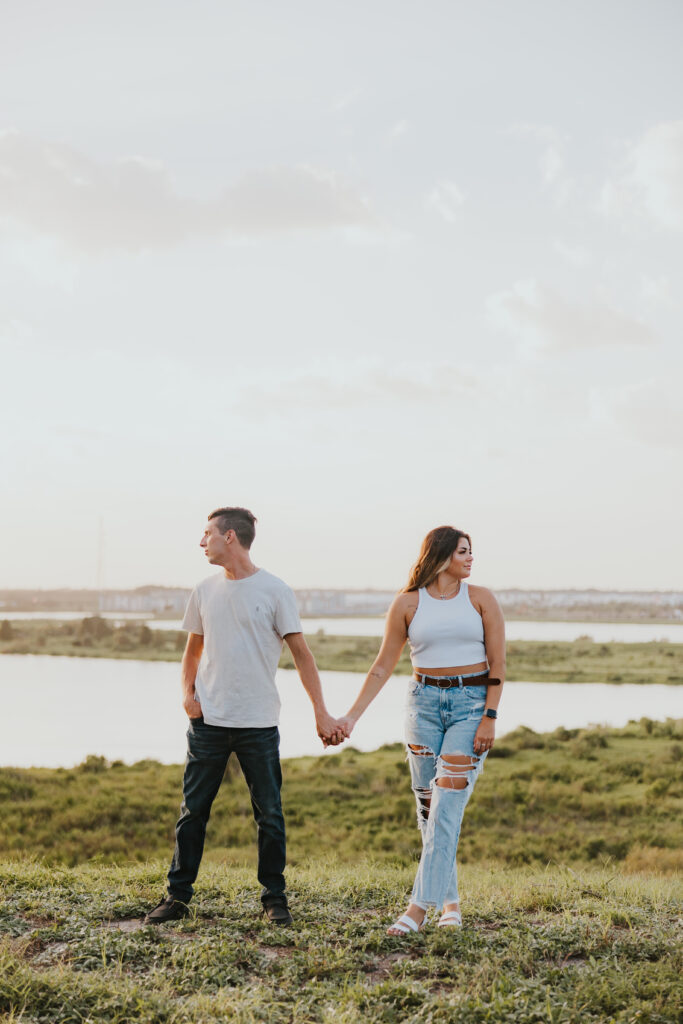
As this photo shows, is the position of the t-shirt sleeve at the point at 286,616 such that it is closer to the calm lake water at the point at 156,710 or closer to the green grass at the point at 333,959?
the green grass at the point at 333,959

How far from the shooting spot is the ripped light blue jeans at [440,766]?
4660 mm

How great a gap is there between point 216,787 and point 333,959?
1122mm

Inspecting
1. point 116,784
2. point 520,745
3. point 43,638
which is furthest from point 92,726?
point 43,638

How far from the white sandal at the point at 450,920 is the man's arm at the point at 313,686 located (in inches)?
43.1

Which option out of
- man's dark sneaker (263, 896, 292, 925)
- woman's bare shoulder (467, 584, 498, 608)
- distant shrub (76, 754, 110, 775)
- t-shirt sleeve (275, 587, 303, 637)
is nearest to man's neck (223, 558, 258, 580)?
t-shirt sleeve (275, 587, 303, 637)

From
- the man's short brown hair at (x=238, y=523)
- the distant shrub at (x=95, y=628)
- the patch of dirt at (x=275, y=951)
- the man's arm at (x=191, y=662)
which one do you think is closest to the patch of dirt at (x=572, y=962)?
the patch of dirt at (x=275, y=951)

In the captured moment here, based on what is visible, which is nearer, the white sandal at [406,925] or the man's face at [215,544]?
the white sandal at [406,925]

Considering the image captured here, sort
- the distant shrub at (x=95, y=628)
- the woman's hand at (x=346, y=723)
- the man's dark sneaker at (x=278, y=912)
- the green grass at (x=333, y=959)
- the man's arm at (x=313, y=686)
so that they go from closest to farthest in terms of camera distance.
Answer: the green grass at (x=333, y=959), the man's dark sneaker at (x=278, y=912), the man's arm at (x=313, y=686), the woman's hand at (x=346, y=723), the distant shrub at (x=95, y=628)

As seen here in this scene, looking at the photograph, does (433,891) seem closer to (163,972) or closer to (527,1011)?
(527,1011)

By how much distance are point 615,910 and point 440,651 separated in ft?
6.19

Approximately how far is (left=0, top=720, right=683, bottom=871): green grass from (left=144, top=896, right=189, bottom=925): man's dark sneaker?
9.49m

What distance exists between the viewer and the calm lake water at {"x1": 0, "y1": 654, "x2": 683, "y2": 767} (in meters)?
39.9

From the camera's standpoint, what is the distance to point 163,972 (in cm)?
404

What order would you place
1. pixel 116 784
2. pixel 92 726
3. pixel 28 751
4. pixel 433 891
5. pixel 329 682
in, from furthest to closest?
pixel 329 682, pixel 92 726, pixel 28 751, pixel 116 784, pixel 433 891
